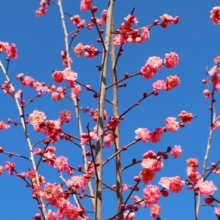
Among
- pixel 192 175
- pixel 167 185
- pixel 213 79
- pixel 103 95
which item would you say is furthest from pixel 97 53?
pixel 213 79

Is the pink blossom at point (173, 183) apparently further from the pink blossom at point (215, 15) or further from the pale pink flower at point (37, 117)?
the pink blossom at point (215, 15)

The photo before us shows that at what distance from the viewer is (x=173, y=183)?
294 cm

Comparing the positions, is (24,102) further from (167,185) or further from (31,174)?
A: (167,185)

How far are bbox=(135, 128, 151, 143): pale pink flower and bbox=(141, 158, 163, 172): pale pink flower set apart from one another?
0.69 feet

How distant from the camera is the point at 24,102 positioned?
14.1 ft

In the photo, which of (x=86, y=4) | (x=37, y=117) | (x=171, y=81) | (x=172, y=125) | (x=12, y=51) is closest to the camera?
(x=172, y=125)

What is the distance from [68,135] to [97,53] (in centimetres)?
90

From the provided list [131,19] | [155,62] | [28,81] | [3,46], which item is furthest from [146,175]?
[28,81]

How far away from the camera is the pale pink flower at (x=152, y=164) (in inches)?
115

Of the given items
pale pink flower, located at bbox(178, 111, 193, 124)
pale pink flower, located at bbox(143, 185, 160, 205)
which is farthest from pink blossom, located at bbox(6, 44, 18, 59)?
pale pink flower, located at bbox(143, 185, 160, 205)

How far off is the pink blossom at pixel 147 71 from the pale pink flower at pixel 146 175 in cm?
84

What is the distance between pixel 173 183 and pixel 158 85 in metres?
0.85

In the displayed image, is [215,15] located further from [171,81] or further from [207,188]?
[207,188]

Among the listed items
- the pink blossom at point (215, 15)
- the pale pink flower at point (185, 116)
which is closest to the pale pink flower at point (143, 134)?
the pale pink flower at point (185, 116)
